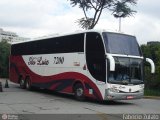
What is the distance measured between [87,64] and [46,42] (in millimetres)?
5683

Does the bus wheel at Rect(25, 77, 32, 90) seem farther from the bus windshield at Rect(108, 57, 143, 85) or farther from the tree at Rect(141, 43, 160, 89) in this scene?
the bus windshield at Rect(108, 57, 143, 85)

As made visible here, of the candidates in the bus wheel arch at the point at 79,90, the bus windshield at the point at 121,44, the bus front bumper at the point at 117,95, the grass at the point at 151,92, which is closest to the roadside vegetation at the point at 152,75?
the grass at the point at 151,92

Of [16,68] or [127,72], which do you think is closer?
[127,72]

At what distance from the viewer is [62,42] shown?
23500 mm

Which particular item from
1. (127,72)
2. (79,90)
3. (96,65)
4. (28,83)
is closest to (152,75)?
(28,83)

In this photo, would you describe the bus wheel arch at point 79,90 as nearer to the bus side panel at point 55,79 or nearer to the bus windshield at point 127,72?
the bus side panel at point 55,79

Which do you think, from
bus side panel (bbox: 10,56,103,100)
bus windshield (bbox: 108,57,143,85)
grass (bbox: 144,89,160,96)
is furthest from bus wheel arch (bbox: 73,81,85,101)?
grass (bbox: 144,89,160,96)

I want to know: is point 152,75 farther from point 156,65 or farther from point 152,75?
point 156,65

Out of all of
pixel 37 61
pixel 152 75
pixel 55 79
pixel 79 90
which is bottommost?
pixel 79 90

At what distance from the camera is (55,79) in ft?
79.9

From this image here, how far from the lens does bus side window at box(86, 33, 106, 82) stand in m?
19.6

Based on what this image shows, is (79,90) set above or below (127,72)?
below

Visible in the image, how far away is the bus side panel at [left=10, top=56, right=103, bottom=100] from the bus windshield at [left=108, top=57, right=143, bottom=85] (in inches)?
45.7

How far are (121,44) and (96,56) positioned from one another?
1.41 m
